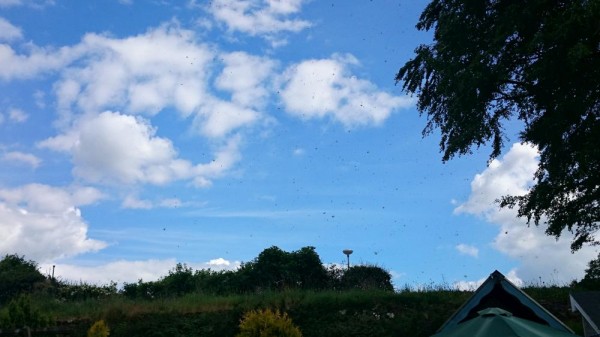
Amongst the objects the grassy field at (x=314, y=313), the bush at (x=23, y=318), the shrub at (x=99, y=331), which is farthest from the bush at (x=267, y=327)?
the bush at (x=23, y=318)

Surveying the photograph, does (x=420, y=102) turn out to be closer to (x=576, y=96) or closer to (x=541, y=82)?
(x=541, y=82)

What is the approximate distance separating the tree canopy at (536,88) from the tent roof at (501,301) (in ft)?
34.4

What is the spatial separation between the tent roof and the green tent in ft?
3.99

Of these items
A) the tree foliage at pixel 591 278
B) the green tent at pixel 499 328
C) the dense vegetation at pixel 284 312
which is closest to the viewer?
the green tent at pixel 499 328

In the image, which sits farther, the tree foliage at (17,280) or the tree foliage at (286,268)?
the tree foliage at (17,280)

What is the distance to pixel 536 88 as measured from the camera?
23.7m

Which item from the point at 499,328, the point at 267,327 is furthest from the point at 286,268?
the point at 499,328

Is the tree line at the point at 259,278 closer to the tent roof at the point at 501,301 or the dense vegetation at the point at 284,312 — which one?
the dense vegetation at the point at 284,312

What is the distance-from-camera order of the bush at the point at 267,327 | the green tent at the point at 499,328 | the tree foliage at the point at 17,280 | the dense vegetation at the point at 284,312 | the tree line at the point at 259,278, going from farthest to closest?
the tree foliage at the point at 17,280, the tree line at the point at 259,278, the dense vegetation at the point at 284,312, the bush at the point at 267,327, the green tent at the point at 499,328

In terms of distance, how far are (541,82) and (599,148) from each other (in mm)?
4307

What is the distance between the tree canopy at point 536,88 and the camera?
68.1 ft

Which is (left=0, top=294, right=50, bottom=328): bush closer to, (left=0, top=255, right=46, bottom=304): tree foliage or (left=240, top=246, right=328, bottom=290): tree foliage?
(left=240, top=246, right=328, bottom=290): tree foliage

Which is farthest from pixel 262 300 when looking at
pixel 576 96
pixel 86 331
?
pixel 576 96

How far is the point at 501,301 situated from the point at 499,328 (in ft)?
7.31
